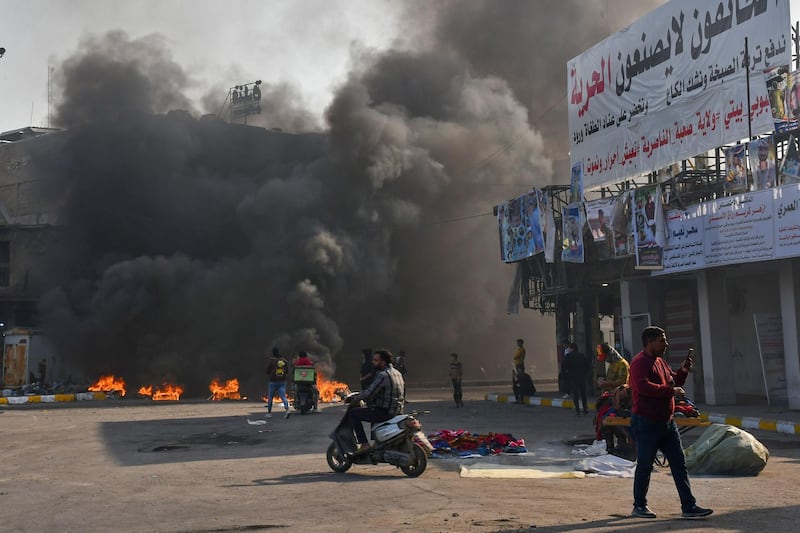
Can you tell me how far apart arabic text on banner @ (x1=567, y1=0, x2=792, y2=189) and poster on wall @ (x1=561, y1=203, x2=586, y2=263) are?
5.43ft

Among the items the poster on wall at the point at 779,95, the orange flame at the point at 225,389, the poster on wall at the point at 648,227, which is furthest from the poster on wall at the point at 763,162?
the orange flame at the point at 225,389

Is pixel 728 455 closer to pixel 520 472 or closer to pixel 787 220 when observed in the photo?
pixel 520 472

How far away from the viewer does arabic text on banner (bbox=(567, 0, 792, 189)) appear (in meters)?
20.3

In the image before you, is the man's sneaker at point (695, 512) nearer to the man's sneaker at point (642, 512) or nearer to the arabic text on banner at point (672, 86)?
the man's sneaker at point (642, 512)

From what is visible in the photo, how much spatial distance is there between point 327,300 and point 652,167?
17589mm

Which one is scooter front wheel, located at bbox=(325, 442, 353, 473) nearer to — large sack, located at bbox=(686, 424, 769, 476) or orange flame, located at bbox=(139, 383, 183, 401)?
large sack, located at bbox=(686, 424, 769, 476)

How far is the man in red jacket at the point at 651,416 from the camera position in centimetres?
676

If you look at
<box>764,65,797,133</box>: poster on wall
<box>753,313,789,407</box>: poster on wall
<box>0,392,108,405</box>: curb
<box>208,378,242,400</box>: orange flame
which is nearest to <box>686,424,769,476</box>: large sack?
<box>753,313,789,407</box>: poster on wall

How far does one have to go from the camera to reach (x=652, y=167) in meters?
24.3

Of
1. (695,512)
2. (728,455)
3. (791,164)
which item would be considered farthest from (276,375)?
(695,512)

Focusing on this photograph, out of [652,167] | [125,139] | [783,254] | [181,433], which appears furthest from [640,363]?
[125,139]

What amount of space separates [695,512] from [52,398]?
27257mm

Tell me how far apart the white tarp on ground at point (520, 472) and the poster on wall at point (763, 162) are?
1127 centimetres

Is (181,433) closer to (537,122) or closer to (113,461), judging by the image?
(113,461)
